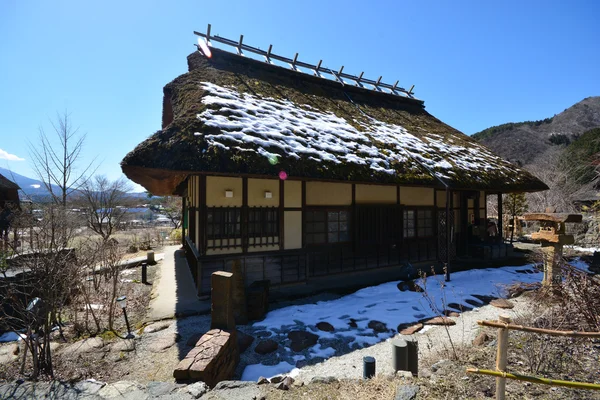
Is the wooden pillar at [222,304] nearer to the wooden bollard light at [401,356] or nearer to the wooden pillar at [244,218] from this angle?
the wooden bollard light at [401,356]

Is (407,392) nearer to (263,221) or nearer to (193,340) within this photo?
(193,340)

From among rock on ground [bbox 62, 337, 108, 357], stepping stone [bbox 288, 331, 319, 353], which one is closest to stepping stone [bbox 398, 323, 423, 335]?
stepping stone [bbox 288, 331, 319, 353]

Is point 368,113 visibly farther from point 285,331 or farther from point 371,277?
point 285,331

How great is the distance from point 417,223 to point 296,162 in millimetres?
4898

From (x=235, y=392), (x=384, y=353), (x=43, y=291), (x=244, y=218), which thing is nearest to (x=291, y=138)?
(x=244, y=218)

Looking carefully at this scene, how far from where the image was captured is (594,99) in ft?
138

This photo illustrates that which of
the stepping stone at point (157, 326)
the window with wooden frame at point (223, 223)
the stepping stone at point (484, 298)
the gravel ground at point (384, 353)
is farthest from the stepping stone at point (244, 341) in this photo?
the stepping stone at point (484, 298)

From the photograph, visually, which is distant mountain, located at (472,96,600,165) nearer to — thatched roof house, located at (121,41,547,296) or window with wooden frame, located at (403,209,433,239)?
thatched roof house, located at (121,41,547,296)

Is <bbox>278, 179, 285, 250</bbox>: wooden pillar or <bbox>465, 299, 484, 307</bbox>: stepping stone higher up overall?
<bbox>278, 179, 285, 250</bbox>: wooden pillar

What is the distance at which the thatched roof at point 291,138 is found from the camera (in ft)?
17.6

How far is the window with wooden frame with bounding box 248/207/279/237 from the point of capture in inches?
247

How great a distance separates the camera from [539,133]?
38.5 m

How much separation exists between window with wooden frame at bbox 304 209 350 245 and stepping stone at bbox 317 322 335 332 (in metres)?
2.34

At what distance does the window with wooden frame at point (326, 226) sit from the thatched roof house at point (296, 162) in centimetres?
5
